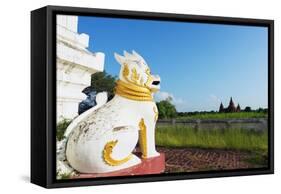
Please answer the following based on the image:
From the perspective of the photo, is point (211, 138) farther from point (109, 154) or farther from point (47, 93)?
point (47, 93)

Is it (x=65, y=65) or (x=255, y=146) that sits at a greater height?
(x=65, y=65)

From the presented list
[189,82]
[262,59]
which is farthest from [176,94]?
[262,59]

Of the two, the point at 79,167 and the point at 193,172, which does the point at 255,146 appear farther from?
the point at 79,167

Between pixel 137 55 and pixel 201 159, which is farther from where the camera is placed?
pixel 201 159

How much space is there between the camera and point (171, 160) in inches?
284

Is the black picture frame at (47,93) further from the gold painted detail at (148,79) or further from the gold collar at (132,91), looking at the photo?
the gold collar at (132,91)

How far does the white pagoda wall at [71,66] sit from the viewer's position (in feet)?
21.4

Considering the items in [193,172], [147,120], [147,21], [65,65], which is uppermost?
[147,21]

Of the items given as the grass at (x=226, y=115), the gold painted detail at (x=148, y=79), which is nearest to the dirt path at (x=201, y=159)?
the grass at (x=226, y=115)

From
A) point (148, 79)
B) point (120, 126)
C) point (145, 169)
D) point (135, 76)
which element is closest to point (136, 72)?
point (135, 76)

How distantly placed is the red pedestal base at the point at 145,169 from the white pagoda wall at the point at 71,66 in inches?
26.3

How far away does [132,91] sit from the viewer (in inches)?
273

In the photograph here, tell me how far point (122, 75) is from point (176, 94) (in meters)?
0.64

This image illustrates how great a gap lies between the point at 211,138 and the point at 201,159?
242 millimetres
